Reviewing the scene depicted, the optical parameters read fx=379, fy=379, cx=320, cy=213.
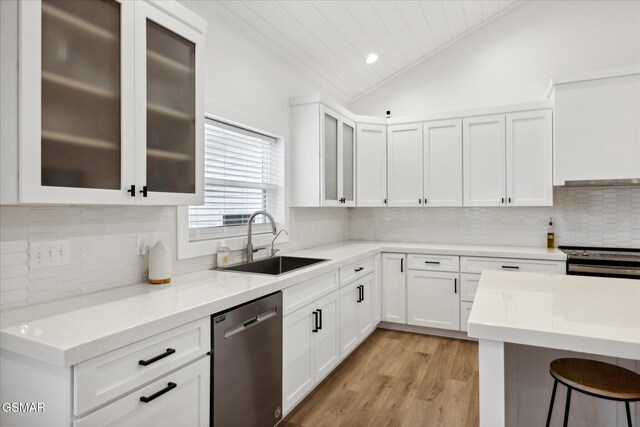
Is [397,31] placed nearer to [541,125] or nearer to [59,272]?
→ [541,125]

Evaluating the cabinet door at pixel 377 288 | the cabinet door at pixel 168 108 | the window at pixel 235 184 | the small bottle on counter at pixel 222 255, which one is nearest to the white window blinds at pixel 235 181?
the window at pixel 235 184

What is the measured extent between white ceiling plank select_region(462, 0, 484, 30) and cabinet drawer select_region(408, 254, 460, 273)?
2.44 meters

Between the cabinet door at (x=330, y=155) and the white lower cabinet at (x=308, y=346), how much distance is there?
40.8 inches

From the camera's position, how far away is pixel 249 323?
185 cm

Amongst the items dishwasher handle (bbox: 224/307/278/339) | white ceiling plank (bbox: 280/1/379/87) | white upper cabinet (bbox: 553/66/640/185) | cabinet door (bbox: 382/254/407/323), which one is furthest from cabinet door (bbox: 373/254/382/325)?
white ceiling plank (bbox: 280/1/379/87)

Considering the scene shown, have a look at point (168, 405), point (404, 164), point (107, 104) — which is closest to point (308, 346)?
point (168, 405)

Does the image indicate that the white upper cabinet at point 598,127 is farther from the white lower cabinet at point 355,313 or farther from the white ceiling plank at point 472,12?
the white lower cabinet at point 355,313

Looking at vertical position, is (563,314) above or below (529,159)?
below

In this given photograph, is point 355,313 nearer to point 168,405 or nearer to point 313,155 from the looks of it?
point 313,155

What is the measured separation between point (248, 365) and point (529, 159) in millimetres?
3224

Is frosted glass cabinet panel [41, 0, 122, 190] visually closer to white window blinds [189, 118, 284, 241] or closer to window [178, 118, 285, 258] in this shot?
window [178, 118, 285, 258]

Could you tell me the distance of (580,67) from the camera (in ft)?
12.3

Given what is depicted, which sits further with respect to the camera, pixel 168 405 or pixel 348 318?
pixel 348 318

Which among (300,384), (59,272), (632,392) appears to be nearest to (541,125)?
(632,392)
